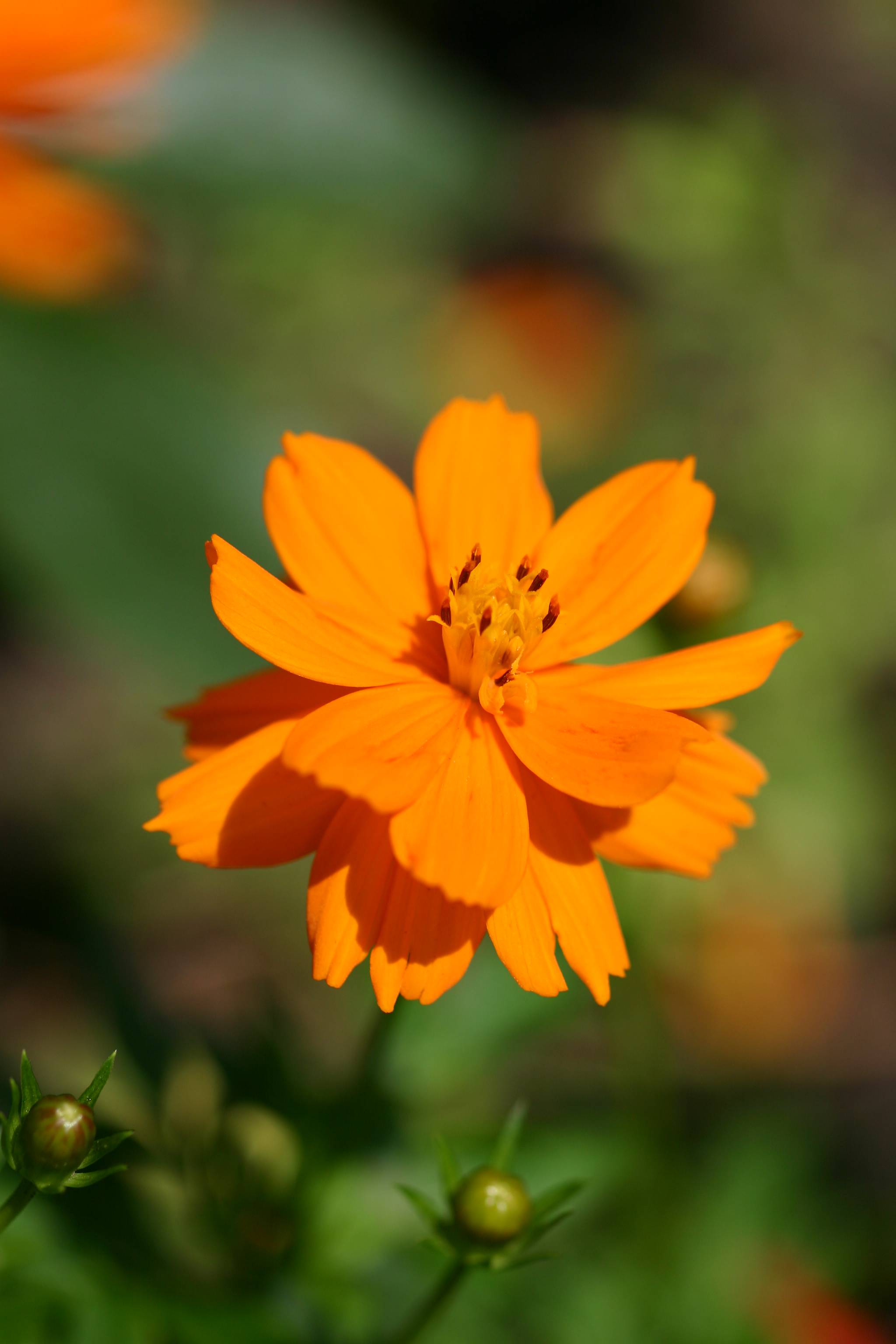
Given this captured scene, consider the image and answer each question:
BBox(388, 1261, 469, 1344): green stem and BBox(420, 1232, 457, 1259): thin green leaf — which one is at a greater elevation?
BBox(420, 1232, 457, 1259): thin green leaf

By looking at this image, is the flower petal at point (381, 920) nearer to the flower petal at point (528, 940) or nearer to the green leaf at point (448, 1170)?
the flower petal at point (528, 940)

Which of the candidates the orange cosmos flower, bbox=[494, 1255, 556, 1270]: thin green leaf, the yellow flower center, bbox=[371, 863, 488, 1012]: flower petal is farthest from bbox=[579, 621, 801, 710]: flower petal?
bbox=[494, 1255, 556, 1270]: thin green leaf

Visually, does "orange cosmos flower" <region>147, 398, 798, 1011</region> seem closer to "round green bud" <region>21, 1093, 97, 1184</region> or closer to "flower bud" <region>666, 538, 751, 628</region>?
"round green bud" <region>21, 1093, 97, 1184</region>

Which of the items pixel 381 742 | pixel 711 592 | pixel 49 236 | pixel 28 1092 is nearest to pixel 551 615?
pixel 381 742

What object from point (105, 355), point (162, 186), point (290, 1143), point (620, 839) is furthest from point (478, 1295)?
point (162, 186)

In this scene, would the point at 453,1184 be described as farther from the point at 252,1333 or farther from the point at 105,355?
the point at 105,355

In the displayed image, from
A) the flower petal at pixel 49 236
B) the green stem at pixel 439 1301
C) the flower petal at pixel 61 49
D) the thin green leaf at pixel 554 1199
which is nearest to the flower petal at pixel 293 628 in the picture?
the thin green leaf at pixel 554 1199
